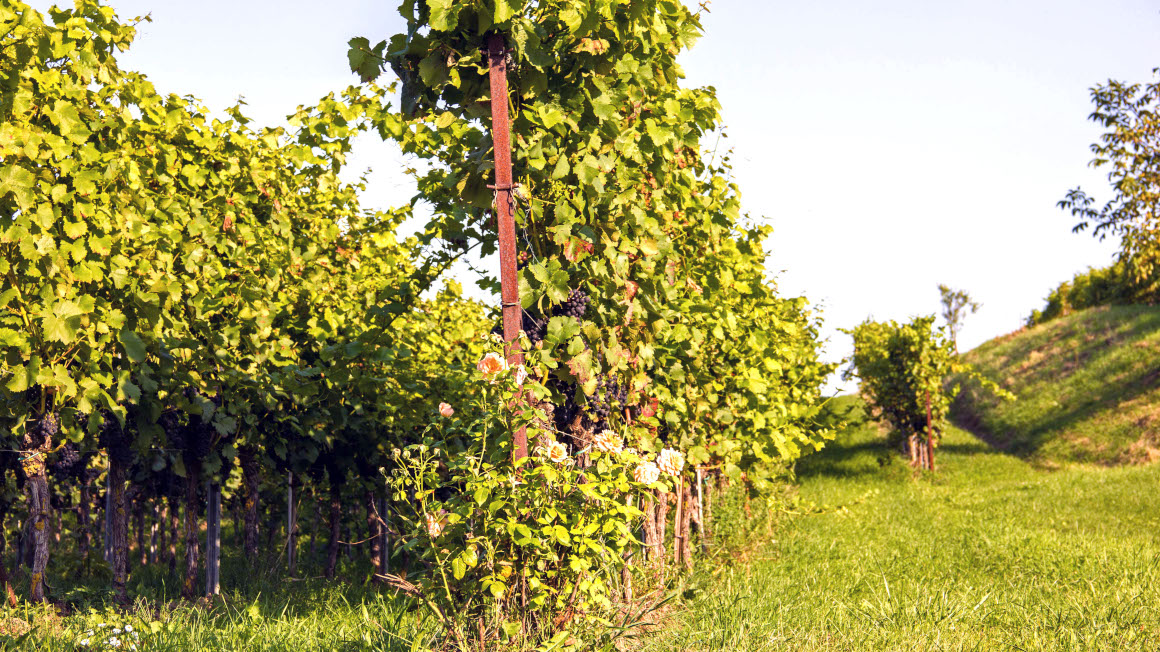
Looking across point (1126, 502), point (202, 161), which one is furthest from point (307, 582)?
point (1126, 502)

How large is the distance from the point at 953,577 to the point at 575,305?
191 inches

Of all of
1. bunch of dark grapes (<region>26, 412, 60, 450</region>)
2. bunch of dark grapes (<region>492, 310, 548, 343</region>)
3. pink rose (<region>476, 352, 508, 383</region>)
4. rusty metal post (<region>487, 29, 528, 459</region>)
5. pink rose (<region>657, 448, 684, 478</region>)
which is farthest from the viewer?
bunch of dark grapes (<region>26, 412, 60, 450</region>)

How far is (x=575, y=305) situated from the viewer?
4.73m

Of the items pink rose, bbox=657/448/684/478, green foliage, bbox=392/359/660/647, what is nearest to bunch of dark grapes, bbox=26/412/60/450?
green foliage, bbox=392/359/660/647

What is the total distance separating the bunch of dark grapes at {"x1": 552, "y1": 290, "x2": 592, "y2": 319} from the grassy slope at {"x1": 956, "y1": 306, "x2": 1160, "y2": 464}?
18.4 m

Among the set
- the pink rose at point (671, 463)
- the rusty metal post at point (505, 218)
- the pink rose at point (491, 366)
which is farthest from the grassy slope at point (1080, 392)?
the pink rose at point (491, 366)

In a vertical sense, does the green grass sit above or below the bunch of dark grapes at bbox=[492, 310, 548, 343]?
below

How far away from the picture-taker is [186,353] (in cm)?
649

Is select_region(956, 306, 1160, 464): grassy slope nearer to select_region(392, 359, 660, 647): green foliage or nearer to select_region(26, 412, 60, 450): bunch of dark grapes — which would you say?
select_region(392, 359, 660, 647): green foliage

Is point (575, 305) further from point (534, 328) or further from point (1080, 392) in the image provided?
point (1080, 392)

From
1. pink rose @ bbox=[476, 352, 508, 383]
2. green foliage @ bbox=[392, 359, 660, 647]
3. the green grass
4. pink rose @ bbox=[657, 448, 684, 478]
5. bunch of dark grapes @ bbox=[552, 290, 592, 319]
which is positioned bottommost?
the green grass

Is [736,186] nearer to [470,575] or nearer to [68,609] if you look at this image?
[470,575]

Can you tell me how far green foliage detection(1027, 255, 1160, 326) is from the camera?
3456 cm

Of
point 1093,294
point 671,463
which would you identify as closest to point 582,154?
point 671,463
